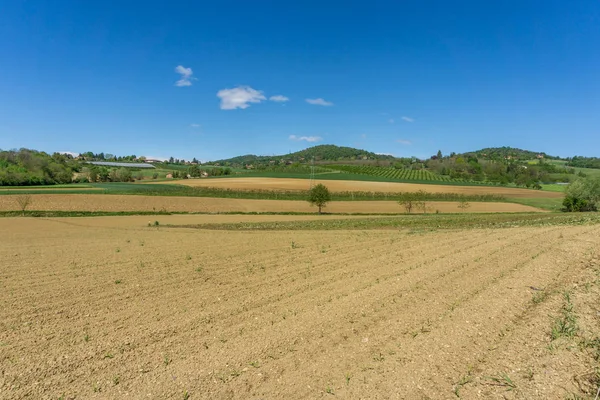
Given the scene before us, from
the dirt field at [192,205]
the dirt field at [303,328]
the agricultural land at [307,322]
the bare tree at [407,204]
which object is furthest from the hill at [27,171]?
the bare tree at [407,204]

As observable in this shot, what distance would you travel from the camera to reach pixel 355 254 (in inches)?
819

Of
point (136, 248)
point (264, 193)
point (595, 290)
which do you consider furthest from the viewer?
point (264, 193)

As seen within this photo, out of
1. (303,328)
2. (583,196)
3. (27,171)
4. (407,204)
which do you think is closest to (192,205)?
(407,204)

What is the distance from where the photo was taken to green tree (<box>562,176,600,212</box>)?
67706 mm

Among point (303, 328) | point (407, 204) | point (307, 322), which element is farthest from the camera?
point (407, 204)

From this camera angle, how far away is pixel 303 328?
374 inches

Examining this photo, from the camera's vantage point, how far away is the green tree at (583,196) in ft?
222

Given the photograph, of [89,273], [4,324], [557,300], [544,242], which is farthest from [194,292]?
[544,242]

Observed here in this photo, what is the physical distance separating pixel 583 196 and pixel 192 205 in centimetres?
8256

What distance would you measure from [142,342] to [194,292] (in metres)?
4.38

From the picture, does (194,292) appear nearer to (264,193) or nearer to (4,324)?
(4,324)

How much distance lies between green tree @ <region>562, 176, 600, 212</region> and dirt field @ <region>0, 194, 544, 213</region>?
18.2ft

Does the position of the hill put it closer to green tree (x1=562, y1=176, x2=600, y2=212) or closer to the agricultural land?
the agricultural land

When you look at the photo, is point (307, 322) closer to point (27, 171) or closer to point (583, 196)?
point (583, 196)
